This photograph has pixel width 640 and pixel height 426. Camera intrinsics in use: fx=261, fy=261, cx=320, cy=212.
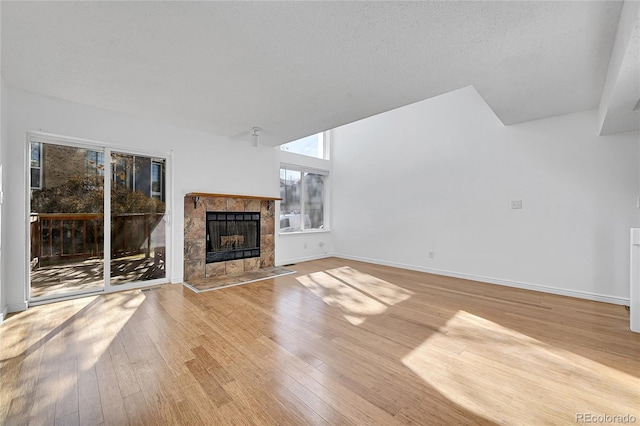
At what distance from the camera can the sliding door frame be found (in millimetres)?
2846

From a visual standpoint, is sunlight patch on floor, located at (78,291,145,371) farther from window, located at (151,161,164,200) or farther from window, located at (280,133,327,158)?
window, located at (280,133,327,158)

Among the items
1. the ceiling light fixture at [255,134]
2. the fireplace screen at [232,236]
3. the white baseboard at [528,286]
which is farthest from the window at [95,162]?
the white baseboard at [528,286]

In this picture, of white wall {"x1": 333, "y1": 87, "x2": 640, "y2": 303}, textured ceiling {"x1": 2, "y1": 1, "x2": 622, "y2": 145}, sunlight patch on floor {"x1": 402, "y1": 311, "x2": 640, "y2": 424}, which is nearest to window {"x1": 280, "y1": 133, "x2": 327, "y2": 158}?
white wall {"x1": 333, "y1": 87, "x2": 640, "y2": 303}

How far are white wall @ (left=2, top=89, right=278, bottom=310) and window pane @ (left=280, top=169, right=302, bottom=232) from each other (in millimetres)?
455

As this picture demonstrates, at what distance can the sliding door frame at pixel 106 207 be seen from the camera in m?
2.85

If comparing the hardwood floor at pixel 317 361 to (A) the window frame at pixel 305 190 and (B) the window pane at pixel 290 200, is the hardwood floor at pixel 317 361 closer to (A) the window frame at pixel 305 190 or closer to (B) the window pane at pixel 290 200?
(B) the window pane at pixel 290 200

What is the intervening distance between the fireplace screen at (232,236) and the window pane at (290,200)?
34.6 inches

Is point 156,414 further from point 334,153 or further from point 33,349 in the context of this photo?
point 334,153

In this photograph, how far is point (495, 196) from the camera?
388 cm

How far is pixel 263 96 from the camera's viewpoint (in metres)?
2.89

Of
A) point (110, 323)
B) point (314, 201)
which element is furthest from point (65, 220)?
point (314, 201)

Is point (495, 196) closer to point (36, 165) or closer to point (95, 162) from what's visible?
point (95, 162)

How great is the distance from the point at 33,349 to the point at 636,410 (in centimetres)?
389

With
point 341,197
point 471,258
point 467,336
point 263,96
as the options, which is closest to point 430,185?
point 471,258
